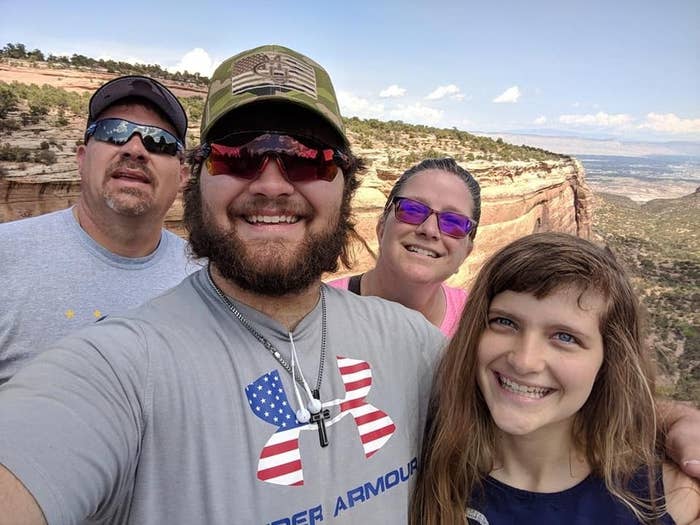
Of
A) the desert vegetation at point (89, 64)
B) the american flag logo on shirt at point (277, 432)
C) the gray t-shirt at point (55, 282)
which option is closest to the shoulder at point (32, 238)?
the gray t-shirt at point (55, 282)

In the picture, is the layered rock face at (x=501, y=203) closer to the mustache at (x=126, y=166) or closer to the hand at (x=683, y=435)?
the mustache at (x=126, y=166)

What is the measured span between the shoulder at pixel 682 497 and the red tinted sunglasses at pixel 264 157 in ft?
5.41

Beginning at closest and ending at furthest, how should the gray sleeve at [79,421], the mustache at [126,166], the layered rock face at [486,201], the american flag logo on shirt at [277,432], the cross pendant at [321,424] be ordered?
the gray sleeve at [79,421], the american flag logo on shirt at [277,432], the cross pendant at [321,424], the mustache at [126,166], the layered rock face at [486,201]

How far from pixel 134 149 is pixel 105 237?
0.59 metres

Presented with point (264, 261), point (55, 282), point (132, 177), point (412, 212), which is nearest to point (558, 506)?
point (264, 261)

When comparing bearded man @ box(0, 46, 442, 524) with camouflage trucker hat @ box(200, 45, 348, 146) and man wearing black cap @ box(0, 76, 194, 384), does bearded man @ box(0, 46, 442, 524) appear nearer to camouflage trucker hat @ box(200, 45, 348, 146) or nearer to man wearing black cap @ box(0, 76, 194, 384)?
camouflage trucker hat @ box(200, 45, 348, 146)

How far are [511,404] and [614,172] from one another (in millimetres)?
189607

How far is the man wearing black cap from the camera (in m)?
2.47

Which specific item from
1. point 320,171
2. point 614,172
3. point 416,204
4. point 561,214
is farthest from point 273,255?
point 614,172

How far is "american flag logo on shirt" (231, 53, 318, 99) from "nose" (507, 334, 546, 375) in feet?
3.68

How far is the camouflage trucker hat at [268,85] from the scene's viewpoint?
1516mm

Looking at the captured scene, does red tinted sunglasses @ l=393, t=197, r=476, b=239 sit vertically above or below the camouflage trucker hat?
below

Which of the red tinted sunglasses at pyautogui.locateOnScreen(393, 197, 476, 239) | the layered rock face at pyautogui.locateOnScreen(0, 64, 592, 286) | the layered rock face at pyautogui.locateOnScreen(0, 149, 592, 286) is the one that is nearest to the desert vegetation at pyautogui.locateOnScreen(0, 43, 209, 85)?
the layered rock face at pyautogui.locateOnScreen(0, 64, 592, 286)

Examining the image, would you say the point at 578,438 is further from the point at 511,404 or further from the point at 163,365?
the point at 163,365
